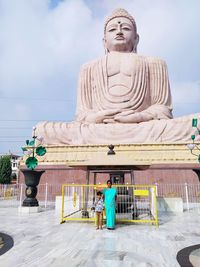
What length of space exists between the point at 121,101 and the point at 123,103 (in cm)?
21

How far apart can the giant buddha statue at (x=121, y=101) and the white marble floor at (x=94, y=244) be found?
7983 mm

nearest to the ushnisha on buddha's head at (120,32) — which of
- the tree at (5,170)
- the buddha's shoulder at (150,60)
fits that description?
the buddha's shoulder at (150,60)

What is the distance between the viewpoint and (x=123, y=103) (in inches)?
590

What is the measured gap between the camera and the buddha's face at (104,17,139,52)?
16891 millimetres

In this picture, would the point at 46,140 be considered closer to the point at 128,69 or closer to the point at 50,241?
the point at 128,69

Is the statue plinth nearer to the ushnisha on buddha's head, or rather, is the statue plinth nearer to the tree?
the ushnisha on buddha's head

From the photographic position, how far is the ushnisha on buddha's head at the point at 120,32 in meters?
16.9

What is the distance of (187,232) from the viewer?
4.80 metres

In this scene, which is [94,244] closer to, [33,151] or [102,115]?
[33,151]

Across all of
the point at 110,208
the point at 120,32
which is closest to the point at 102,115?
the point at 120,32

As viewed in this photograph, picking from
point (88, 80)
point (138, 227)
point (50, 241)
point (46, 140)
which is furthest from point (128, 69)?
point (50, 241)

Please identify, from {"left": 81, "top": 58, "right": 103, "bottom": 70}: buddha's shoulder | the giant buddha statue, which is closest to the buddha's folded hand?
the giant buddha statue

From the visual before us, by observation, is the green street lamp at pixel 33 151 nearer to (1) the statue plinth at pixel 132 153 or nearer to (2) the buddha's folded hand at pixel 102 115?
(1) the statue plinth at pixel 132 153

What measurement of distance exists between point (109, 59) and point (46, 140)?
6.99m
